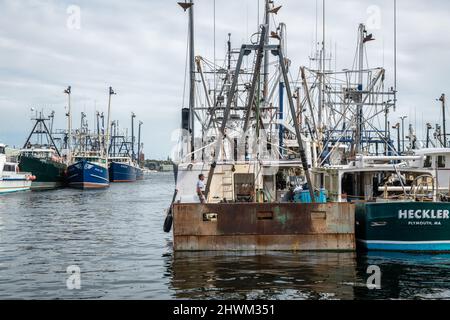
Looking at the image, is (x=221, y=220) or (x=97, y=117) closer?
(x=221, y=220)

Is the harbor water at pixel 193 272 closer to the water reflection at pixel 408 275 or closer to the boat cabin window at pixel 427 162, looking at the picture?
the water reflection at pixel 408 275

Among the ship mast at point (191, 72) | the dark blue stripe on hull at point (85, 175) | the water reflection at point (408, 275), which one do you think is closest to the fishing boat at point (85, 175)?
the dark blue stripe on hull at point (85, 175)

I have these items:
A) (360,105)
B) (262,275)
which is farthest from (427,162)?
(262,275)

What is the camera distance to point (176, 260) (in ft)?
68.5

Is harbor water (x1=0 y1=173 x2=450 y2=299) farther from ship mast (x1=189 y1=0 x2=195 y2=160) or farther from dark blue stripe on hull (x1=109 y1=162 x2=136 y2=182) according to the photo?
dark blue stripe on hull (x1=109 y1=162 x2=136 y2=182)

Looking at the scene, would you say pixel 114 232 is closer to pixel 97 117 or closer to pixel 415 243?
pixel 415 243

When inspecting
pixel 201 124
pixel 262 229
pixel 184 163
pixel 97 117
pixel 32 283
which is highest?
pixel 97 117

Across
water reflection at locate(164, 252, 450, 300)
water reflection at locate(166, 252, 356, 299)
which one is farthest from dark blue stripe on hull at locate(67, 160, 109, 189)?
water reflection at locate(166, 252, 356, 299)

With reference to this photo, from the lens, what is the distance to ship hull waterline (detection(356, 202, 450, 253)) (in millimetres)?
21953

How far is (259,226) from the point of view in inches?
838

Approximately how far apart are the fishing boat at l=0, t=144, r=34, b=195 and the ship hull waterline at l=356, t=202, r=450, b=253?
58781 mm

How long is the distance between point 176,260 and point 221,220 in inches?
87.1

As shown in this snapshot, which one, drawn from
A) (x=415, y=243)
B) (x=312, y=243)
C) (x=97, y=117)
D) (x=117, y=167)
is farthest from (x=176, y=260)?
(x=97, y=117)

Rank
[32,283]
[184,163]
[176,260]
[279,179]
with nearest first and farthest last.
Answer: [32,283]
[176,260]
[184,163]
[279,179]
